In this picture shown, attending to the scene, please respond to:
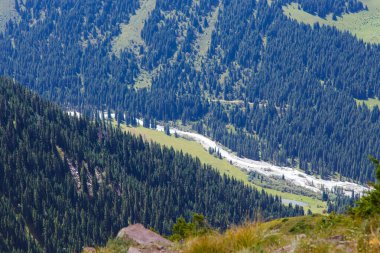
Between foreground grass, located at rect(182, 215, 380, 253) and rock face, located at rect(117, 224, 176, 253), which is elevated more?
foreground grass, located at rect(182, 215, 380, 253)

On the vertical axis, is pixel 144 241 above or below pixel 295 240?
below

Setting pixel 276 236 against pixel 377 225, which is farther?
pixel 276 236

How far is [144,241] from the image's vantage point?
3422 centimetres

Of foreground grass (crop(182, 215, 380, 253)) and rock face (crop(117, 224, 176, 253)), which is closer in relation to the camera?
foreground grass (crop(182, 215, 380, 253))

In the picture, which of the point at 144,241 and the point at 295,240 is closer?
the point at 295,240

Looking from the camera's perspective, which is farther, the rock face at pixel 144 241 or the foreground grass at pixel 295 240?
the rock face at pixel 144 241

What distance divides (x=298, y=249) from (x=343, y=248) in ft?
7.11

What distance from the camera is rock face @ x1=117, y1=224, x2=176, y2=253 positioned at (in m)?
31.4

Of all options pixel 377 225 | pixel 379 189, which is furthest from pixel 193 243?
pixel 379 189

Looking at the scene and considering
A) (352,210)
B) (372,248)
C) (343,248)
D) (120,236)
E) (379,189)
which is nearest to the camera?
(372,248)

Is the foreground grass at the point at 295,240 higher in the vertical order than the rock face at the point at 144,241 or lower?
higher

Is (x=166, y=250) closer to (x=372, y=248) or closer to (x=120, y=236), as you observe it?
(x=120, y=236)

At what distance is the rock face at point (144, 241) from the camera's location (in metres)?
31.4

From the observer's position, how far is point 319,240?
26656mm
